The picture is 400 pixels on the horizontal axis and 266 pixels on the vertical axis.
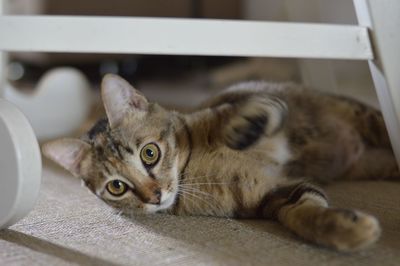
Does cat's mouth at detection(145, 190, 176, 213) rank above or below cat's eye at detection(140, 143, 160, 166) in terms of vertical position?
below

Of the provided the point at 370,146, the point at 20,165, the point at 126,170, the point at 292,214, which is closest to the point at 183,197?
the point at 126,170

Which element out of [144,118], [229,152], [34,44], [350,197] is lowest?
[350,197]

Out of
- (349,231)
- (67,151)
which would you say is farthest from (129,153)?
(349,231)

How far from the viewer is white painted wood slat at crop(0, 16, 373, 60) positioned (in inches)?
31.7

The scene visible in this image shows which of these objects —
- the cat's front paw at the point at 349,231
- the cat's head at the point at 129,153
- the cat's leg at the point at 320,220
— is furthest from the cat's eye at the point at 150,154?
the cat's front paw at the point at 349,231

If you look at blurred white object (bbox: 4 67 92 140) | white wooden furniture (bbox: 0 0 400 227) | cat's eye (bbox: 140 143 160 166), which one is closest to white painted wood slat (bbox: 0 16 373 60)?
white wooden furniture (bbox: 0 0 400 227)

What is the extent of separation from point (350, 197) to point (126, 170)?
1.54 ft

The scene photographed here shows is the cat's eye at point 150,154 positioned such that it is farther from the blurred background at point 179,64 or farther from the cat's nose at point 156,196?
the blurred background at point 179,64

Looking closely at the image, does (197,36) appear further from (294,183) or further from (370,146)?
(370,146)

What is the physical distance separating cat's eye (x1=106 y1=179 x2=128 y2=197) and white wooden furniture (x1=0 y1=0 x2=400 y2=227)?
28cm

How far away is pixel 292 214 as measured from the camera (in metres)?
0.84

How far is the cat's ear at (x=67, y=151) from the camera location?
105cm

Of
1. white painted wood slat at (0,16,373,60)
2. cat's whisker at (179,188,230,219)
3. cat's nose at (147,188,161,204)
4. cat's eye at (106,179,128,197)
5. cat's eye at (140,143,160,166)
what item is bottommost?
cat's whisker at (179,188,230,219)

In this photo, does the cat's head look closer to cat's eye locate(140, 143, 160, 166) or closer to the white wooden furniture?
cat's eye locate(140, 143, 160, 166)
